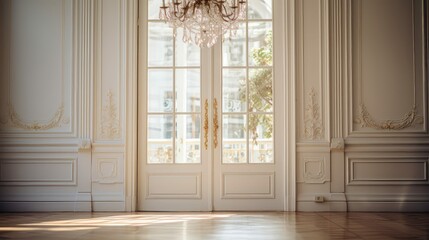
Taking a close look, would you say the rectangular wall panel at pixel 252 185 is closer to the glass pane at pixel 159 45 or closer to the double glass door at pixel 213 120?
the double glass door at pixel 213 120

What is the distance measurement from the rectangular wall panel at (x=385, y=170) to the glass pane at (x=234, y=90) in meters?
1.43

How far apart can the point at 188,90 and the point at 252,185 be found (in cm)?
135

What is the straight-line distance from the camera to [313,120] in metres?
7.07

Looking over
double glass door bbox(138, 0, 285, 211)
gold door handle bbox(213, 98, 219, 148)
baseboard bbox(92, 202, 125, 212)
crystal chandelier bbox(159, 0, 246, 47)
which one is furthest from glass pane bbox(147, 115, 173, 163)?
crystal chandelier bbox(159, 0, 246, 47)

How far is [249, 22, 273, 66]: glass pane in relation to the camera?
7227mm

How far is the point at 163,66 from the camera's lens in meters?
7.23

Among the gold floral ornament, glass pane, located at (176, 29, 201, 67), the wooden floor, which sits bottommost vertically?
the wooden floor

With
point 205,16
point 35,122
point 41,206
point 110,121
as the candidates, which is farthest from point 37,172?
point 205,16

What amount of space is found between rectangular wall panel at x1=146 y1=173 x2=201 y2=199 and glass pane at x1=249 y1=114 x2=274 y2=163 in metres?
0.71

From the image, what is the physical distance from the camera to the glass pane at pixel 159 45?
7246mm

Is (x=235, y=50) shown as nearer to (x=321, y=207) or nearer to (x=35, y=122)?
(x=321, y=207)

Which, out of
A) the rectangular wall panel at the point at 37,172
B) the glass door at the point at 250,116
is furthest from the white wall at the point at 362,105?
the rectangular wall panel at the point at 37,172

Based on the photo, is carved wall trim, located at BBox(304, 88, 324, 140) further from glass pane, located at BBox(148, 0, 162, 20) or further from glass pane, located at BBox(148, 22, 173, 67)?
glass pane, located at BBox(148, 0, 162, 20)

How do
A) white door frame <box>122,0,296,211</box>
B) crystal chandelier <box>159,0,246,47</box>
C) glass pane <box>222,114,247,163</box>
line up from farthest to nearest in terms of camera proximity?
glass pane <box>222,114,247,163</box>, white door frame <box>122,0,296,211</box>, crystal chandelier <box>159,0,246,47</box>
